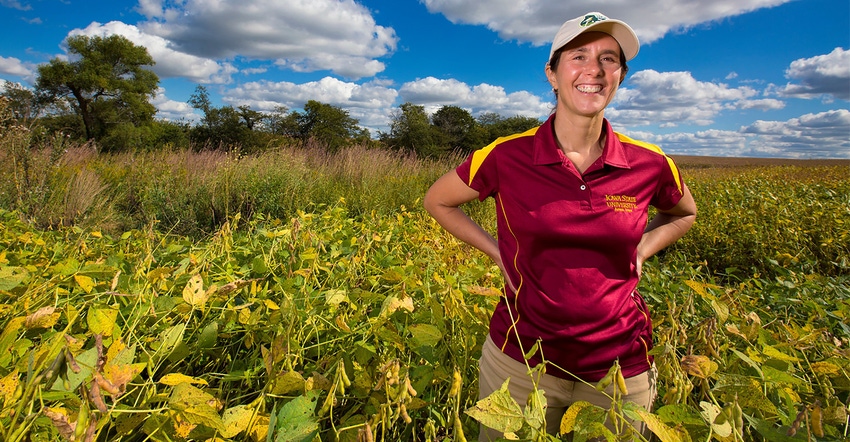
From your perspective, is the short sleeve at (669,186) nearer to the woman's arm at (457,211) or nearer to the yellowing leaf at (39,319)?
the woman's arm at (457,211)

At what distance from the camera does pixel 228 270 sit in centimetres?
158

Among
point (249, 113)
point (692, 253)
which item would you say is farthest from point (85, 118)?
point (692, 253)

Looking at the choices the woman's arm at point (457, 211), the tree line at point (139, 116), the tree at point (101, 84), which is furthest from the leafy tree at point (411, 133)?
the woman's arm at point (457, 211)

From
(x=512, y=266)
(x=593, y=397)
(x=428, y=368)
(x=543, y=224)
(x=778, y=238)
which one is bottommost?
(x=778, y=238)

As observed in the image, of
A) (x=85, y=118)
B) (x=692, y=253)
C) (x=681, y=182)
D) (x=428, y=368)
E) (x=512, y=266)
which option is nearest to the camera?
(x=428, y=368)

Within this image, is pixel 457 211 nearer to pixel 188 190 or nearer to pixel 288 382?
pixel 288 382

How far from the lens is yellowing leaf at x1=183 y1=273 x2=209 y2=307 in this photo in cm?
103

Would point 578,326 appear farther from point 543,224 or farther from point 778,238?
point 778,238

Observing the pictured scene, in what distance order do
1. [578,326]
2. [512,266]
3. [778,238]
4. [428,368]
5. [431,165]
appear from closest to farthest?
[428,368]
[578,326]
[512,266]
[778,238]
[431,165]

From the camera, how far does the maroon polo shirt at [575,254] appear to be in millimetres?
1181

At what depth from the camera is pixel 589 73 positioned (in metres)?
1.28

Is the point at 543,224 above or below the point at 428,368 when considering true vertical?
above

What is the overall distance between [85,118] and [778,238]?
33138 millimetres

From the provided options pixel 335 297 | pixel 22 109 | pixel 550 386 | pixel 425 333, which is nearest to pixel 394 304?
pixel 425 333
